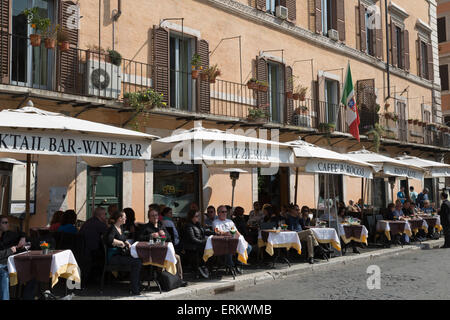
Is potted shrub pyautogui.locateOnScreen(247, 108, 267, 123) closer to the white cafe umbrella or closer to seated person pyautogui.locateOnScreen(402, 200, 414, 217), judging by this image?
seated person pyautogui.locateOnScreen(402, 200, 414, 217)

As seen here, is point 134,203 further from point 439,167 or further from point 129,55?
point 439,167

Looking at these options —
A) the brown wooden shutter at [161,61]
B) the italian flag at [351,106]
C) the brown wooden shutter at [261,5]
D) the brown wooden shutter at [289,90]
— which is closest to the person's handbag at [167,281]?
the brown wooden shutter at [161,61]

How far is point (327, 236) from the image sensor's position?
10.4 m

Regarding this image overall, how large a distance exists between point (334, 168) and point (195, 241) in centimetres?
374

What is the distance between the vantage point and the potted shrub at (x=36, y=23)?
31.8 ft

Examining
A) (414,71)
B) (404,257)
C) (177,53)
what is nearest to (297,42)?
(177,53)

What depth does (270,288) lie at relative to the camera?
805 centimetres

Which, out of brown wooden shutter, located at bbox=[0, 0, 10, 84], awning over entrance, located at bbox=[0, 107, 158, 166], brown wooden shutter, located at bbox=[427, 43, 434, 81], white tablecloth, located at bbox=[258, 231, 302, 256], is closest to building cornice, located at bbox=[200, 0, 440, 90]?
brown wooden shutter, located at bbox=[427, 43, 434, 81]

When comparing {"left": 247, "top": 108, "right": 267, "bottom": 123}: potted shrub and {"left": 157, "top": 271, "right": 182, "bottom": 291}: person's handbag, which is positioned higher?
{"left": 247, "top": 108, "right": 267, "bottom": 123}: potted shrub

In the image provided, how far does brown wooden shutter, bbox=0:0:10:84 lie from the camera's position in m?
9.55

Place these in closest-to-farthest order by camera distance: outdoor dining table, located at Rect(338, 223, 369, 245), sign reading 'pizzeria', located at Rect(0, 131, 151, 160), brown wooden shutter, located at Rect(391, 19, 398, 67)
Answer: sign reading 'pizzeria', located at Rect(0, 131, 151, 160) → outdoor dining table, located at Rect(338, 223, 369, 245) → brown wooden shutter, located at Rect(391, 19, 398, 67)

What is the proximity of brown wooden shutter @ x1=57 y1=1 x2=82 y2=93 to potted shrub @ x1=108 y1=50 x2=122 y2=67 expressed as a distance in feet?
2.51

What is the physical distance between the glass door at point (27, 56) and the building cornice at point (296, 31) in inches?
196

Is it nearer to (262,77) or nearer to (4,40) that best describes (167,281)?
(4,40)
